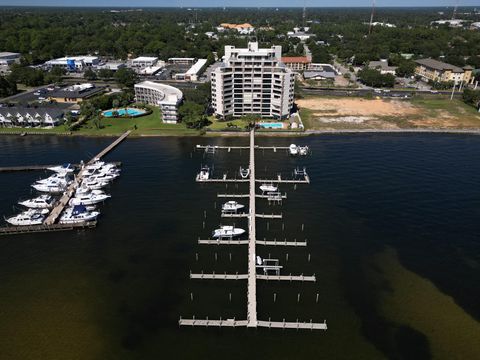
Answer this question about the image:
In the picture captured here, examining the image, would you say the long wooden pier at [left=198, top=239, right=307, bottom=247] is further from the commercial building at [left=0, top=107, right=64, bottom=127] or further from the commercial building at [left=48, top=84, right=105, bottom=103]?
the commercial building at [left=48, top=84, right=105, bottom=103]

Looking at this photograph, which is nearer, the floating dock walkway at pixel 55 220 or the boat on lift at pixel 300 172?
the floating dock walkway at pixel 55 220

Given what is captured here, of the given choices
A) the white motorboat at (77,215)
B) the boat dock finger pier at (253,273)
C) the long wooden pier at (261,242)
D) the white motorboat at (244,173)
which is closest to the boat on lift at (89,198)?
the white motorboat at (77,215)

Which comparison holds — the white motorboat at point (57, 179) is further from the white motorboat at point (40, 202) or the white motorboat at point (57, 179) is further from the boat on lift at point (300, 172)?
the boat on lift at point (300, 172)

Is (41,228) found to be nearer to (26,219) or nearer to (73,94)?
(26,219)

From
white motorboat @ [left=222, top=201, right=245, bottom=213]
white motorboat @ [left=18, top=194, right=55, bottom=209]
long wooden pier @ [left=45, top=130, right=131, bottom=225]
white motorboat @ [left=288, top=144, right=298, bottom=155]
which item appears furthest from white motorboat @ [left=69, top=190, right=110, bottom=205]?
white motorboat @ [left=288, top=144, right=298, bottom=155]

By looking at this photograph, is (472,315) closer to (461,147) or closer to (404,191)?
(404,191)

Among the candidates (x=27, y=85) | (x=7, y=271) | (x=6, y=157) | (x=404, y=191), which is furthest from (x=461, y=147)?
(x=27, y=85)

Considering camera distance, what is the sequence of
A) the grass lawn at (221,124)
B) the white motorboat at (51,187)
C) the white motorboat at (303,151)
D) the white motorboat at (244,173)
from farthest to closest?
the grass lawn at (221,124), the white motorboat at (303,151), the white motorboat at (244,173), the white motorboat at (51,187)

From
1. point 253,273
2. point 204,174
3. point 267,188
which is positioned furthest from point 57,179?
point 253,273
